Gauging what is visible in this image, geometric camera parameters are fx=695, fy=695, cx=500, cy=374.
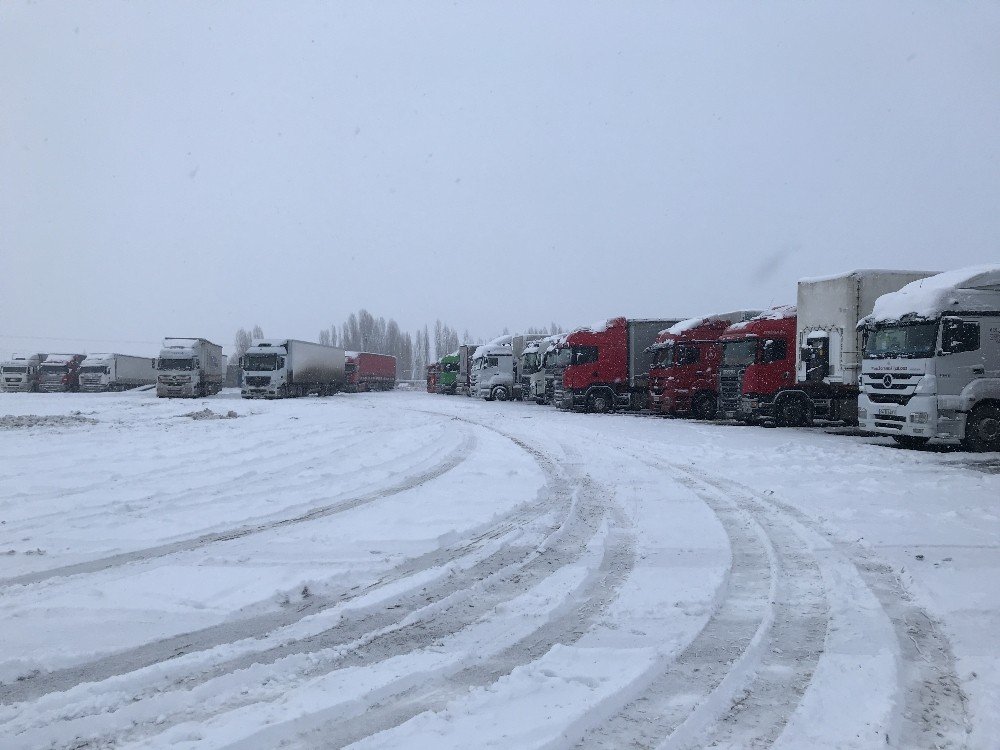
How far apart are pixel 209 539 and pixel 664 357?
66.1 feet

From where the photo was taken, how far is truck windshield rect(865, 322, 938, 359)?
13.7 meters

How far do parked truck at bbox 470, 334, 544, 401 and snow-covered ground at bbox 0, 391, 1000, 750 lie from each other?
27639 millimetres

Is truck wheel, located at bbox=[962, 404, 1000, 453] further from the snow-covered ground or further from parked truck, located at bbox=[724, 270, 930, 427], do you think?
the snow-covered ground

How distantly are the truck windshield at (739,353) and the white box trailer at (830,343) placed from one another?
1395 millimetres

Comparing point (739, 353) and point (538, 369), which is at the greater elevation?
point (739, 353)

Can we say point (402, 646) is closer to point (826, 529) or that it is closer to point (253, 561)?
point (253, 561)

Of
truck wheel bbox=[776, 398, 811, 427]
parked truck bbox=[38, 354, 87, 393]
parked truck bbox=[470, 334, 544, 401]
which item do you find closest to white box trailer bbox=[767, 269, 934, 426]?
truck wheel bbox=[776, 398, 811, 427]

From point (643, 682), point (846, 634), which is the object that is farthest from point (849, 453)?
point (643, 682)

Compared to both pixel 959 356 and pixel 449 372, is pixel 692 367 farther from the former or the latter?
pixel 449 372

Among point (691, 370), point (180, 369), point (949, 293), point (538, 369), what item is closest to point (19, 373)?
point (180, 369)

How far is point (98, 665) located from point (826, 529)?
609cm

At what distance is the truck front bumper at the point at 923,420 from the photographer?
43.9 ft

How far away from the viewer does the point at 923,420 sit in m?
13.5

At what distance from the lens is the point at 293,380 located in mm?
37219
